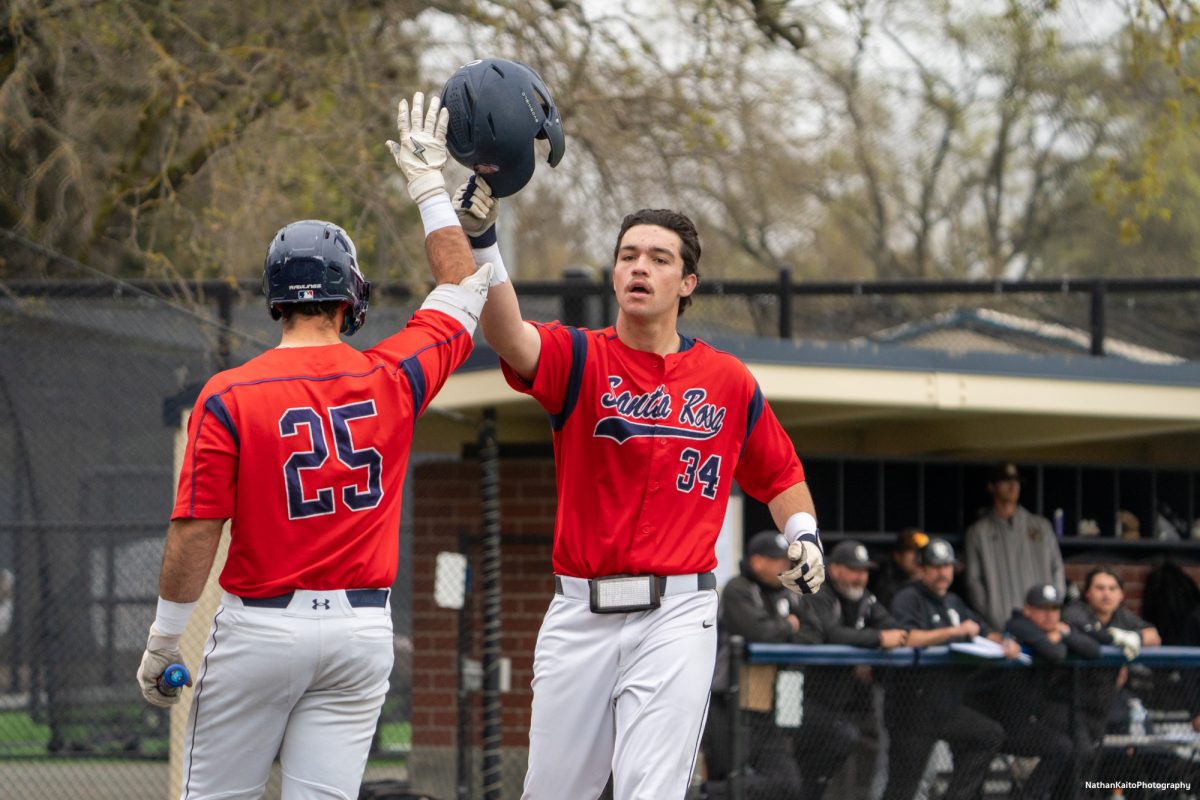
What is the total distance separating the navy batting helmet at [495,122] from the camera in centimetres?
463

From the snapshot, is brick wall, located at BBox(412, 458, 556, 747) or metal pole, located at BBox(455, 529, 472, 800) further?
brick wall, located at BBox(412, 458, 556, 747)

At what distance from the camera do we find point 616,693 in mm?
4930

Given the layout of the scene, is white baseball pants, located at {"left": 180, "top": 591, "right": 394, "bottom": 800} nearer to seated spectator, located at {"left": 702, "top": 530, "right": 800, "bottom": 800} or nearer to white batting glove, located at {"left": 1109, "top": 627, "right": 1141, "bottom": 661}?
seated spectator, located at {"left": 702, "top": 530, "right": 800, "bottom": 800}

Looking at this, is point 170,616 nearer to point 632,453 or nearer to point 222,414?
point 222,414

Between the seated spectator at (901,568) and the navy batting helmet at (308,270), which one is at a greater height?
the navy batting helmet at (308,270)

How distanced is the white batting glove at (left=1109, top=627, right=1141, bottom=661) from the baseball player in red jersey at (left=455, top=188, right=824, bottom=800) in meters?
4.13

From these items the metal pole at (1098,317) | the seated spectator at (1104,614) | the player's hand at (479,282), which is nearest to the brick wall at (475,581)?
the seated spectator at (1104,614)

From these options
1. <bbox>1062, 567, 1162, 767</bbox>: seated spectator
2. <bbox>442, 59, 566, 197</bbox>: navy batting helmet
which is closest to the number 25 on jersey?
<bbox>442, 59, 566, 197</bbox>: navy batting helmet

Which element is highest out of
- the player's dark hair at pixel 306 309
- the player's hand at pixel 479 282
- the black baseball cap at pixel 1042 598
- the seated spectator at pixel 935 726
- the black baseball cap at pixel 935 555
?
the player's hand at pixel 479 282

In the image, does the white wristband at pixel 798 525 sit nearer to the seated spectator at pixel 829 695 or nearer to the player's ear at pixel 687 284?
the player's ear at pixel 687 284

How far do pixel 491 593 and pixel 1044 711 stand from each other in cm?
306

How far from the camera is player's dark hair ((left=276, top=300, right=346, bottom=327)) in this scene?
171 inches

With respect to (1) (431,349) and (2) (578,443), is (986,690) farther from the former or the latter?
(1) (431,349)

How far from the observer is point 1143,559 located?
38.7 feet
